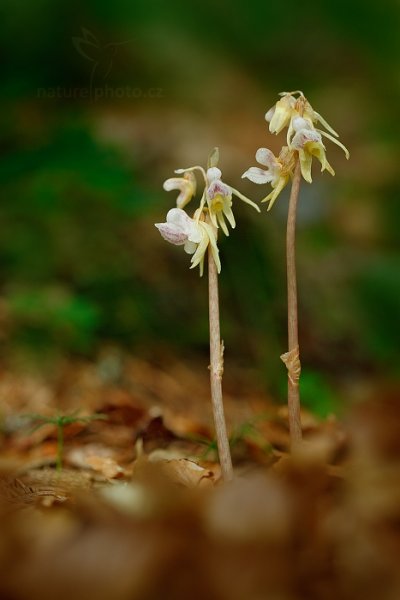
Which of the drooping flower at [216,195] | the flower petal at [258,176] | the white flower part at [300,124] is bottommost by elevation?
the drooping flower at [216,195]

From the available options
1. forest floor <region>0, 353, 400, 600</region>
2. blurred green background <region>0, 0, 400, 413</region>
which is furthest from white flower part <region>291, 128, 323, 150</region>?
blurred green background <region>0, 0, 400, 413</region>

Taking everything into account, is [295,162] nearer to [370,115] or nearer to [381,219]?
[381,219]

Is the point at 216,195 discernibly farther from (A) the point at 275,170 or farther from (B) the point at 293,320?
(B) the point at 293,320

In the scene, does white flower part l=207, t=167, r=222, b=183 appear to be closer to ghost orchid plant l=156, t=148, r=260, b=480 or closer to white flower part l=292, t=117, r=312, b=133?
ghost orchid plant l=156, t=148, r=260, b=480

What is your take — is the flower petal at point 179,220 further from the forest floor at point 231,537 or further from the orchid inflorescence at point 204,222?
the forest floor at point 231,537

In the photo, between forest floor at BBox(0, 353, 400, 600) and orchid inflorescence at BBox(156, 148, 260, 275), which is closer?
forest floor at BBox(0, 353, 400, 600)

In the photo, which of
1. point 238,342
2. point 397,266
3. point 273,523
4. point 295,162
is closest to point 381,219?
point 397,266

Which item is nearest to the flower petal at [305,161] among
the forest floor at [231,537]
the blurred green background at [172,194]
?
the forest floor at [231,537]
